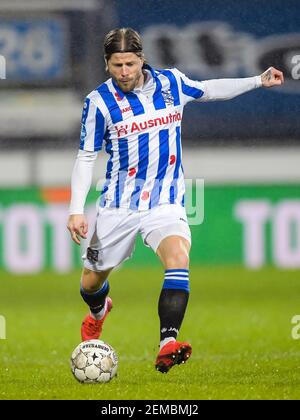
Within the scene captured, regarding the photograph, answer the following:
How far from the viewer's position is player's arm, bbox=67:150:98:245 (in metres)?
6.16

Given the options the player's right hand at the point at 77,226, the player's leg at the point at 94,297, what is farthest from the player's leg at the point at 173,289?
the player's leg at the point at 94,297

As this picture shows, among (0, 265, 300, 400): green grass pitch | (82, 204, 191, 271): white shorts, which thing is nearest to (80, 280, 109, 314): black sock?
(82, 204, 191, 271): white shorts

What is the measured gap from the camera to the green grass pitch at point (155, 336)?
5867mm

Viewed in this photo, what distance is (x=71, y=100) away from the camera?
1559 centimetres

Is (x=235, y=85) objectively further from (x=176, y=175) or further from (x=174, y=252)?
(x=174, y=252)

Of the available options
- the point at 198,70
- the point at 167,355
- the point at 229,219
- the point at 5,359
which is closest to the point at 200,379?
the point at 167,355

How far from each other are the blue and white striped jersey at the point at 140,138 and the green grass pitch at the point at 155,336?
1.04 m

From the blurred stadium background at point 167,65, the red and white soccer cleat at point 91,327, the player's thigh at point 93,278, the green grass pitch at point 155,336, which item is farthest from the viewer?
the blurred stadium background at point 167,65

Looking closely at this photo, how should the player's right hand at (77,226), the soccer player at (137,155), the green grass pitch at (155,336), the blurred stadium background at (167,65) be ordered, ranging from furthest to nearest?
the blurred stadium background at (167,65), the soccer player at (137,155), the player's right hand at (77,226), the green grass pitch at (155,336)

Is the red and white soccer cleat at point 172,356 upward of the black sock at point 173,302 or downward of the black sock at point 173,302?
downward

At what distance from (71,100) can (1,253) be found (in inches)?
137

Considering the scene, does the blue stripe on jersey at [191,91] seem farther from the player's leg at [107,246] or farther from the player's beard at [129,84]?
the player's leg at [107,246]
